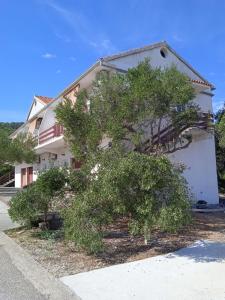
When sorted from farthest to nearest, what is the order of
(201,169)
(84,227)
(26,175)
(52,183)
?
(26,175) < (201,169) < (52,183) < (84,227)

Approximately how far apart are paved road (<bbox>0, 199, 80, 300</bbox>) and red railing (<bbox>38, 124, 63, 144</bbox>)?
1610cm

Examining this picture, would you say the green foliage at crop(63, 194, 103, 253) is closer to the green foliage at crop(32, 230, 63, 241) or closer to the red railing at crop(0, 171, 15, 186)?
the green foliage at crop(32, 230, 63, 241)

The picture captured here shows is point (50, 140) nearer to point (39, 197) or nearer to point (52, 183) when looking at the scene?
point (39, 197)

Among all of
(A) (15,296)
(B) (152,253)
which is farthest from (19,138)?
(A) (15,296)

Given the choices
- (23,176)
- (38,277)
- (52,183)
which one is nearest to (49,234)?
(52,183)

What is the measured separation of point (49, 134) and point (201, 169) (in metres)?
10.6

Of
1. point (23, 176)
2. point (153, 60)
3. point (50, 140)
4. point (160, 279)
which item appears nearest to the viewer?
point (160, 279)

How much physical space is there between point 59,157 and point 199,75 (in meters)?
11.0

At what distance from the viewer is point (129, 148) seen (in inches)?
542

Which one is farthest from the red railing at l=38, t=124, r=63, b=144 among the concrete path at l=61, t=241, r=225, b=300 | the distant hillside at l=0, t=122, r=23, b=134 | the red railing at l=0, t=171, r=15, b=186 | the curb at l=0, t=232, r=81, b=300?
the red railing at l=0, t=171, r=15, b=186

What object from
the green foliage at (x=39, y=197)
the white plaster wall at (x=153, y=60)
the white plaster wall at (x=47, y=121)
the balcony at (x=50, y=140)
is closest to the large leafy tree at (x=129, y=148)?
the green foliage at (x=39, y=197)

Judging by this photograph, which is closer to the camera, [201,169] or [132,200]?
[132,200]

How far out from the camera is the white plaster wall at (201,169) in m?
21.6

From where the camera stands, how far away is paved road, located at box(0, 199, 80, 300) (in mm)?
6215
